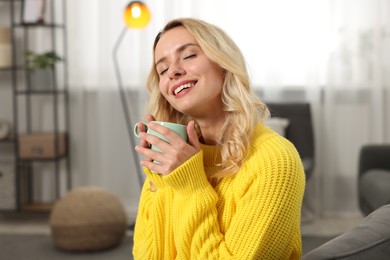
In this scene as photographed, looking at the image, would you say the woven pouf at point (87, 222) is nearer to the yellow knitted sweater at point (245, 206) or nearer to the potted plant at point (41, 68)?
the potted plant at point (41, 68)

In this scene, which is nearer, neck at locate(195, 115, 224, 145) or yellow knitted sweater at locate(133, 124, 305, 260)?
yellow knitted sweater at locate(133, 124, 305, 260)

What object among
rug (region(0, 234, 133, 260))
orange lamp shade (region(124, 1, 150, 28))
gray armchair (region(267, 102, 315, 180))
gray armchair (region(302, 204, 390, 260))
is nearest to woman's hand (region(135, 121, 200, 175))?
gray armchair (region(302, 204, 390, 260))

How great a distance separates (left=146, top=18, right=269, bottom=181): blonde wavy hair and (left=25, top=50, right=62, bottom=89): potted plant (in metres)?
2.79

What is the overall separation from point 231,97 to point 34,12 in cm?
314

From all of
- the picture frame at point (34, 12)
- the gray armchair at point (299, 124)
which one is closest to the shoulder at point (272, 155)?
the gray armchair at point (299, 124)

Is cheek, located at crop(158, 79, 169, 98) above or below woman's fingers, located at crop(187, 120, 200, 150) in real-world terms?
above

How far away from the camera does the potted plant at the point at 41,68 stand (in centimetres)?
391

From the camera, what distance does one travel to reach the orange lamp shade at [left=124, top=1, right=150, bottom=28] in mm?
3529

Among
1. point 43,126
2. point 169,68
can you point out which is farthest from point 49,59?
point 169,68

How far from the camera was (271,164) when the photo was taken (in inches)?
43.9

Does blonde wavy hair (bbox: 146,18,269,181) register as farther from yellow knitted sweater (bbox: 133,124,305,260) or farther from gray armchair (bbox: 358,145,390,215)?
gray armchair (bbox: 358,145,390,215)

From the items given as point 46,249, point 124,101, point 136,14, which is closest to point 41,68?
point 124,101

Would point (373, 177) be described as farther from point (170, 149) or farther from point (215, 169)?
point (170, 149)

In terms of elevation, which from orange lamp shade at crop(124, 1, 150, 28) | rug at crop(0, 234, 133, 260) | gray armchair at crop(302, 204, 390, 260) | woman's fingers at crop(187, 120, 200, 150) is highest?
orange lamp shade at crop(124, 1, 150, 28)
